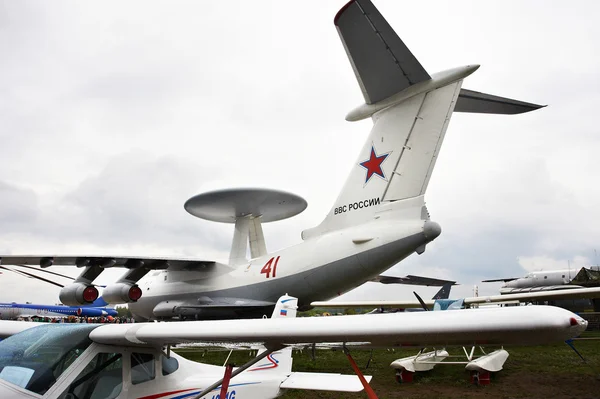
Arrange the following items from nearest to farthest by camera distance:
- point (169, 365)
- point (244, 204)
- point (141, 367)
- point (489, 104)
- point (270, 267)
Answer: point (141, 367), point (169, 365), point (489, 104), point (270, 267), point (244, 204)

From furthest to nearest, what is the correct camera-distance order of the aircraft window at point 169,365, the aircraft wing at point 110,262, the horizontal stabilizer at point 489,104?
the aircraft wing at point 110,262, the horizontal stabilizer at point 489,104, the aircraft window at point 169,365

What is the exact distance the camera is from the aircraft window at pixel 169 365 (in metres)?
4.86

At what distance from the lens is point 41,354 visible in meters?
3.92

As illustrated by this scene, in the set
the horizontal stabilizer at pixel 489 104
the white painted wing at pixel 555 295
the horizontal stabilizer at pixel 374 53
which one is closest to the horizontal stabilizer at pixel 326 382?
the horizontal stabilizer at pixel 374 53

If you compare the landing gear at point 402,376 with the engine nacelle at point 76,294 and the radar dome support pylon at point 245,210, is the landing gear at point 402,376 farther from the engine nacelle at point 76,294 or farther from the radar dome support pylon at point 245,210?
the engine nacelle at point 76,294

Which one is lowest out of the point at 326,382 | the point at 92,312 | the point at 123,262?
the point at 326,382

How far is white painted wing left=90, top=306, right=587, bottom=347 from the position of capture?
2.68 meters

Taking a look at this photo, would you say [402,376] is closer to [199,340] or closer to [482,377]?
[482,377]

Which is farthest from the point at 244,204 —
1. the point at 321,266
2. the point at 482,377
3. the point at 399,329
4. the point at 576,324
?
the point at 576,324

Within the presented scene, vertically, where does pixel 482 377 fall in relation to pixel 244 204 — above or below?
below

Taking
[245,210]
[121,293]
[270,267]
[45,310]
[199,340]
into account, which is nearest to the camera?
[199,340]

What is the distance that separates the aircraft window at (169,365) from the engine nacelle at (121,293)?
7.33 meters

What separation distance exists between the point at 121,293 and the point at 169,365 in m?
7.66

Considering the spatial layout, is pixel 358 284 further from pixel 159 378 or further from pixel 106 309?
pixel 106 309
